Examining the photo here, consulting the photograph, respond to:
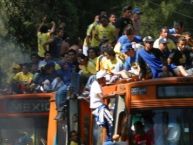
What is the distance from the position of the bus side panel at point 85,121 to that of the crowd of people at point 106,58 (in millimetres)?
379

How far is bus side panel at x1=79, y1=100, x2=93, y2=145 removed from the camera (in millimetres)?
16350

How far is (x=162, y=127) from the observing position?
13008 mm

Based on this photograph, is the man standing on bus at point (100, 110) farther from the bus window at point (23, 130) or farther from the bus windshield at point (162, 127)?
the bus window at point (23, 130)

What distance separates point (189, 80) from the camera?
43.7 feet

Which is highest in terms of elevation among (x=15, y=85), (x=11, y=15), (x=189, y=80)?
(x=11, y=15)

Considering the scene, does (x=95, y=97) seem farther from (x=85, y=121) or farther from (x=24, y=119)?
(x=24, y=119)

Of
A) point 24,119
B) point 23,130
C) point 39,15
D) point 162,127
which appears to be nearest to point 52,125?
point 23,130

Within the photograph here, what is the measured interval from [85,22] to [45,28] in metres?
10.7

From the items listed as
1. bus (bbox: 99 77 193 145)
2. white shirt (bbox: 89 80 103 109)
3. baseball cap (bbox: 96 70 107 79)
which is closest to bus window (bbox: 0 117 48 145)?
baseball cap (bbox: 96 70 107 79)

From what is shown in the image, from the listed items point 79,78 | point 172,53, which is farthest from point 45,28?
point 172,53

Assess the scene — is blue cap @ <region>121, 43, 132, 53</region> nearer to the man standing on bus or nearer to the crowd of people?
the crowd of people

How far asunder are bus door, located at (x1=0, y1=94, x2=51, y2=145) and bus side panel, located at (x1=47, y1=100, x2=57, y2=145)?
36.1 inches

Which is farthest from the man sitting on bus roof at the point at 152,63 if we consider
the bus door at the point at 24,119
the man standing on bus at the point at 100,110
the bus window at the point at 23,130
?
the bus window at the point at 23,130

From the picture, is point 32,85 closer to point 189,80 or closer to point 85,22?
point 189,80
